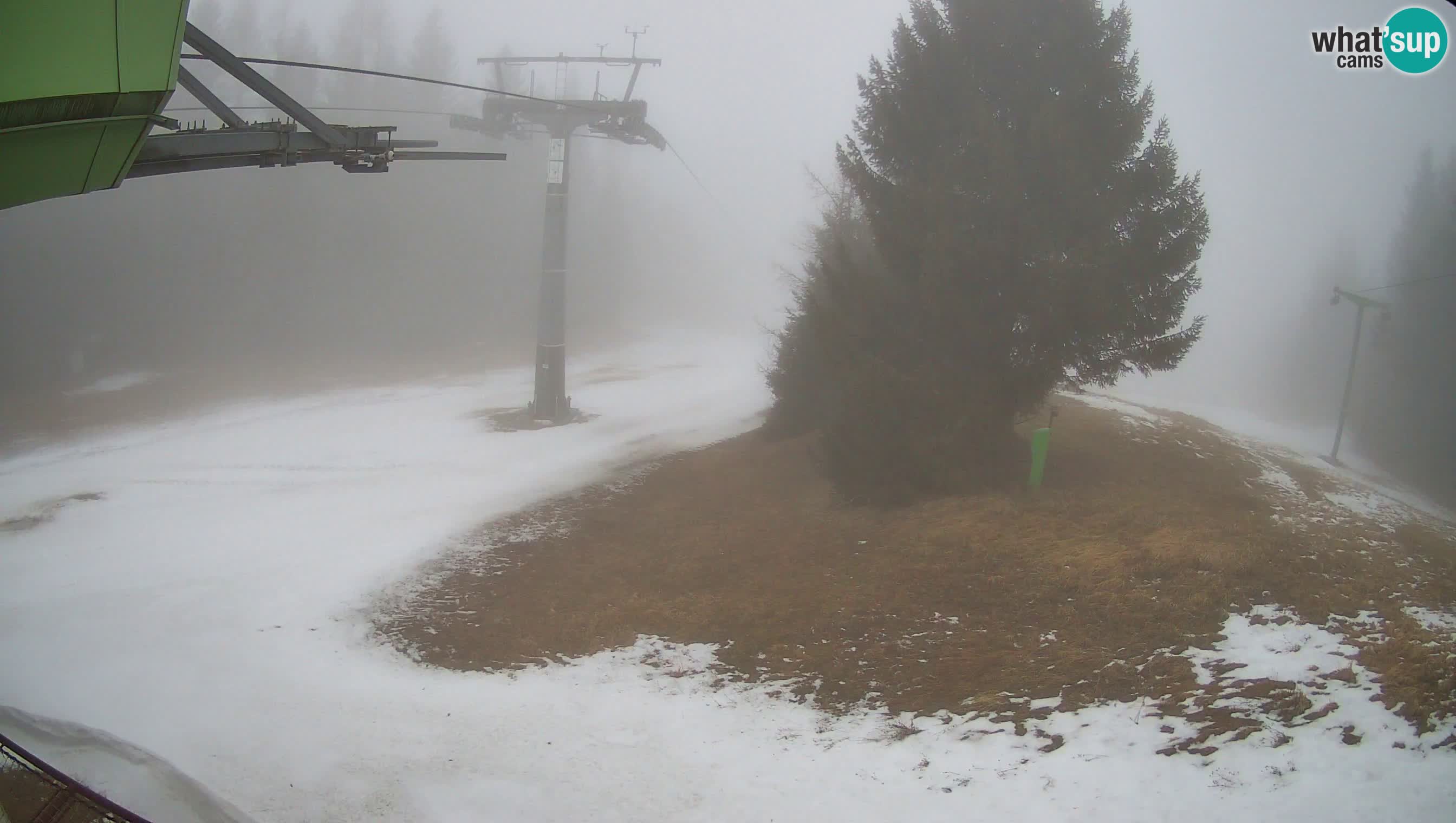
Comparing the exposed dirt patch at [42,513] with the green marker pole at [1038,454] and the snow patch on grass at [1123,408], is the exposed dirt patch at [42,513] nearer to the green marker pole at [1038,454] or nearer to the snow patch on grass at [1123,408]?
the green marker pole at [1038,454]

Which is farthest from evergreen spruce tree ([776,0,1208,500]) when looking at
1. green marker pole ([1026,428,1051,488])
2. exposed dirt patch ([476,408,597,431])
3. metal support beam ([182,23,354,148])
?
exposed dirt patch ([476,408,597,431])

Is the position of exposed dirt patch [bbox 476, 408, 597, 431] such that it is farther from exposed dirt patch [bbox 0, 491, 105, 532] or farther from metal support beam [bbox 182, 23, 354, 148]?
metal support beam [bbox 182, 23, 354, 148]

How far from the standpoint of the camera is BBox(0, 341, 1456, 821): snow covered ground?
→ 20.8 feet

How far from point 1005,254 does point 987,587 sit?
537 cm

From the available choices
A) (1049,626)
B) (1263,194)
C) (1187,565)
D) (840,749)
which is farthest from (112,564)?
(1263,194)

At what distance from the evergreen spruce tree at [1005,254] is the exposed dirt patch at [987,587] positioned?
150 centimetres

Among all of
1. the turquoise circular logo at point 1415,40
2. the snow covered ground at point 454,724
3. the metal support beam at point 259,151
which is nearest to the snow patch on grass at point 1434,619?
the snow covered ground at point 454,724

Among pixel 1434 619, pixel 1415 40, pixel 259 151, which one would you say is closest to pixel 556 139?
pixel 259 151

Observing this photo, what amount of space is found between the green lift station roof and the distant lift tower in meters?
17.7

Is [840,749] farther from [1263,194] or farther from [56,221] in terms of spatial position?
[1263,194]

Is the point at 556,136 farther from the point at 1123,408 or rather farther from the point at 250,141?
the point at 1123,408

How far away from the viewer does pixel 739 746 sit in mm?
8039

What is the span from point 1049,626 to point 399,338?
40649 mm

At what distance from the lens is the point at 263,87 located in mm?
7594
